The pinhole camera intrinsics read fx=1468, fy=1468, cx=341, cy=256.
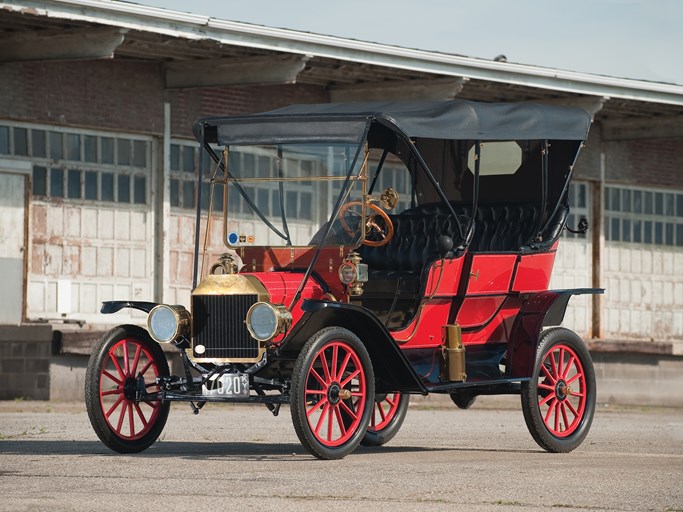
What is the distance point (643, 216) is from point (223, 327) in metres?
16.2

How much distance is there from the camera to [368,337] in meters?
9.83

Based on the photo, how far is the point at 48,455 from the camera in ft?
31.7

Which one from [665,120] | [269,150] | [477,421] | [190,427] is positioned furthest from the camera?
[665,120]

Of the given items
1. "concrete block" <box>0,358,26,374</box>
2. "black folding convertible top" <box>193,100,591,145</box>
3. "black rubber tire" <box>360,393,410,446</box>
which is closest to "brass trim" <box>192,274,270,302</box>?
"black folding convertible top" <box>193,100,591,145</box>

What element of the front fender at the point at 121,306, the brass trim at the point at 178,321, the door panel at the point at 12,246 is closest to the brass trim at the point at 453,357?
the brass trim at the point at 178,321

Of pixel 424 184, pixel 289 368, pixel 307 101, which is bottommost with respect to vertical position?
pixel 289 368

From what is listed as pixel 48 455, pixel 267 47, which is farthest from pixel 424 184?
pixel 267 47

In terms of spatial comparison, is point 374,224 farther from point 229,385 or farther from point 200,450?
point 200,450

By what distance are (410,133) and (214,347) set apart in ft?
6.50

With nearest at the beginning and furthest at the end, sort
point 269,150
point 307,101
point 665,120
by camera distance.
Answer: point 269,150 → point 307,101 → point 665,120

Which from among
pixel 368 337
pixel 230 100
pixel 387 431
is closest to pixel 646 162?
pixel 230 100

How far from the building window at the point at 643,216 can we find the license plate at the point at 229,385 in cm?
1551

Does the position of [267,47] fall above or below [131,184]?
above

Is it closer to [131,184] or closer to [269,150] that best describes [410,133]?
[269,150]
